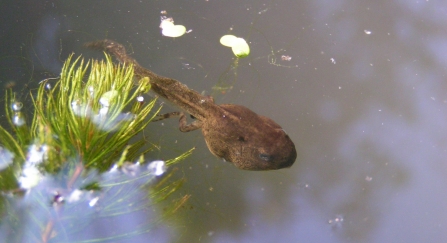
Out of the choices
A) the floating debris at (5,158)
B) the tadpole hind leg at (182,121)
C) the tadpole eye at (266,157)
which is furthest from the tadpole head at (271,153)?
the floating debris at (5,158)

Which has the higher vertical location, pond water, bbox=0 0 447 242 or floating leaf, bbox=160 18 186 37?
floating leaf, bbox=160 18 186 37

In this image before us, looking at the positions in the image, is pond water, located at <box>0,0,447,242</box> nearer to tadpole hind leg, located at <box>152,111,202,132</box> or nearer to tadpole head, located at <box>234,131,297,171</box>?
tadpole hind leg, located at <box>152,111,202,132</box>

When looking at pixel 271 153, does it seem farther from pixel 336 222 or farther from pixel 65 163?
pixel 65 163

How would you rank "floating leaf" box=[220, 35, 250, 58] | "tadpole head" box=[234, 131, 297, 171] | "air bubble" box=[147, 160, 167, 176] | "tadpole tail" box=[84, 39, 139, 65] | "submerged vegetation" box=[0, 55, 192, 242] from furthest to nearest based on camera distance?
"floating leaf" box=[220, 35, 250, 58] → "tadpole tail" box=[84, 39, 139, 65] → "tadpole head" box=[234, 131, 297, 171] → "air bubble" box=[147, 160, 167, 176] → "submerged vegetation" box=[0, 55, 192, 242]

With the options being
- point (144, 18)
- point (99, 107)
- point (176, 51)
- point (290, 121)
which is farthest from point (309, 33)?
point (99, 107)

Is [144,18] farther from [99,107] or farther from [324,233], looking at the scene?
[324,233]

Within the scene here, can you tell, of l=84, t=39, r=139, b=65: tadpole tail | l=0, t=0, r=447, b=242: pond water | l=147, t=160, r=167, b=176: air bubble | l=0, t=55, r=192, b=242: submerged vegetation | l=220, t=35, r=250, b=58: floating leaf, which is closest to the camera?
l=0, t=55, r=192, b=242: submerged vegetation

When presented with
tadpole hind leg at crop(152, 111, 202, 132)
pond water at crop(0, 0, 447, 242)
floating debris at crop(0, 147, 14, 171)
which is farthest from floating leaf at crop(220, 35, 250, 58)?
floating debris at crop(0, 147, 14, 171)

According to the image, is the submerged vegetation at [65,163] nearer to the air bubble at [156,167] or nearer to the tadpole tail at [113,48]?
the air bubble at [156,167]

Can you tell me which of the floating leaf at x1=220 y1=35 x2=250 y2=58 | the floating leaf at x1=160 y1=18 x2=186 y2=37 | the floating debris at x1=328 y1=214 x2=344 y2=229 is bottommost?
the floating debris at x1=328 y1=214 x2=344 y2=229
